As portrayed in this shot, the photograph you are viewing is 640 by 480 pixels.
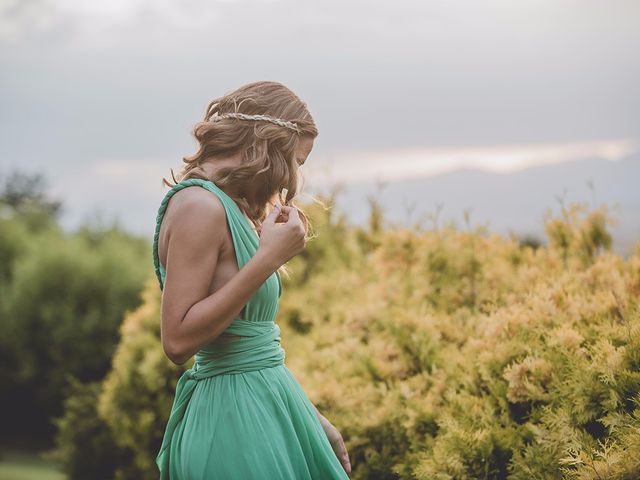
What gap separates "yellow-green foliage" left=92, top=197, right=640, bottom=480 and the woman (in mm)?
969

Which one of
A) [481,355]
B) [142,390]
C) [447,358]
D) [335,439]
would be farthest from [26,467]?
[335,439]

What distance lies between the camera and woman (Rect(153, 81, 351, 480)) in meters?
2.29

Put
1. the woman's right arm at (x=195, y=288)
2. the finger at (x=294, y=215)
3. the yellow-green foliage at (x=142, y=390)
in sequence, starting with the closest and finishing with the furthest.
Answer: the woman's right arm at (x=195, y=288) → the finger at (x=294, y=215) → the yellow-green foliage at (x=142, y=390)

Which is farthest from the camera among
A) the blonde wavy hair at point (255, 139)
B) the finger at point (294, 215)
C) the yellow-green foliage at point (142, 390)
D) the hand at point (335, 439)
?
the yellow-green foliage at point (142, 390)

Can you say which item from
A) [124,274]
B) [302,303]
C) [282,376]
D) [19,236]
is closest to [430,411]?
[282,376]

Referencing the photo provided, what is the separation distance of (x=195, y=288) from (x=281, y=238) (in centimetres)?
33

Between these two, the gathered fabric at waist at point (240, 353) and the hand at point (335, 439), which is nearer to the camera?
the gathered fabric at waist at point (240, 353)

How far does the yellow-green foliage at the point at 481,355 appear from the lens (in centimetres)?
293

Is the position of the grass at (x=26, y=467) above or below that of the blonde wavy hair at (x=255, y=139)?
below

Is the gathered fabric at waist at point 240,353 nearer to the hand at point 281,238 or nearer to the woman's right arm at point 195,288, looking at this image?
the woman's right arm at point 195,288

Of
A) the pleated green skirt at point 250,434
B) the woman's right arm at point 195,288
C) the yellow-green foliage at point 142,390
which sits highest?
the woman's right arm at point 195,288

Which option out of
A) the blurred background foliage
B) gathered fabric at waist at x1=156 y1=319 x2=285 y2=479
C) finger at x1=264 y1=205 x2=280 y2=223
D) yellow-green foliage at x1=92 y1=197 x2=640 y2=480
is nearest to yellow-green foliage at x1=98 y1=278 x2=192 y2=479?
the blurred background foliage

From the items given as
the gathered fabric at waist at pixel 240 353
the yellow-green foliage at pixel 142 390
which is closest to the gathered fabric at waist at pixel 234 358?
the gathered fabric at waist at pixel 240 353

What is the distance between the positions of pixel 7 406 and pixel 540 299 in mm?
11274
